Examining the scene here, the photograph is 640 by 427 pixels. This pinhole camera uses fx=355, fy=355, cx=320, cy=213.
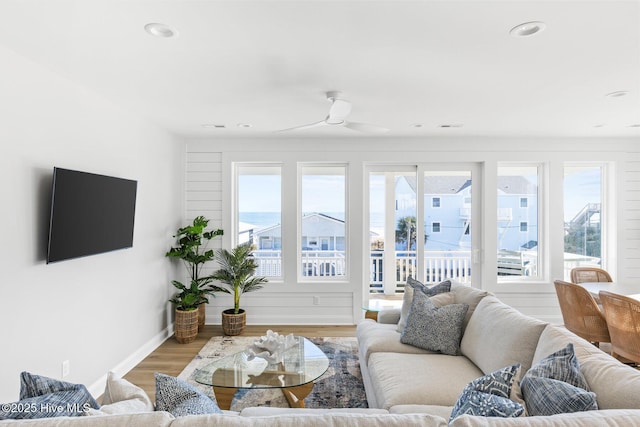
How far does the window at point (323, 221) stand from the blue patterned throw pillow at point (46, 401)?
12.8 feet

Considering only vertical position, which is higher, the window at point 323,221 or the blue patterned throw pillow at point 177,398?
the window at point 323,221

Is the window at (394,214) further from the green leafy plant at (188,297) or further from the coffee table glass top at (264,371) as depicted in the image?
the coffee table glass top at (264,371)

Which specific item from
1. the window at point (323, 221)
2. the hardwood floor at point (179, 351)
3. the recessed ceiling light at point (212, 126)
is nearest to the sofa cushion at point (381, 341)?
the hardwood floor at point (179, 351)

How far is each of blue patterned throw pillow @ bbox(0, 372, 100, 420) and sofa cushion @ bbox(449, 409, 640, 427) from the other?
47.6 inches

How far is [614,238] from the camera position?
4.99 metres

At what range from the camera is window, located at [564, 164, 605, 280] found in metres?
5.13

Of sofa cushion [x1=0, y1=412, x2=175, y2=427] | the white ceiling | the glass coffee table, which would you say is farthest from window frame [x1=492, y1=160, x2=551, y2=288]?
sofa cushion [x1=0, y1=412, x2=175, y2=427]

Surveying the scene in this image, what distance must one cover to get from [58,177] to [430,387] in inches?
109

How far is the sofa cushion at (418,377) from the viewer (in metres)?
1.97

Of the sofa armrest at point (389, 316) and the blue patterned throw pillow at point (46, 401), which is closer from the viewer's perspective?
the blue patterned throw pillow at point (46, 401)

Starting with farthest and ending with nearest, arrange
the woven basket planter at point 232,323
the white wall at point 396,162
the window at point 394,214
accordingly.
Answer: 1. the window at point 394,214
2. the white wall at point 396,162
3. the woven basket planter at point 232,323

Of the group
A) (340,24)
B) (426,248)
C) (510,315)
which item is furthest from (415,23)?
(426,248)

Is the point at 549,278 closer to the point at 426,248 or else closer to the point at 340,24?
the point at 426,248

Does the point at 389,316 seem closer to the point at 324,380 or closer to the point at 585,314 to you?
the point at 324,380
